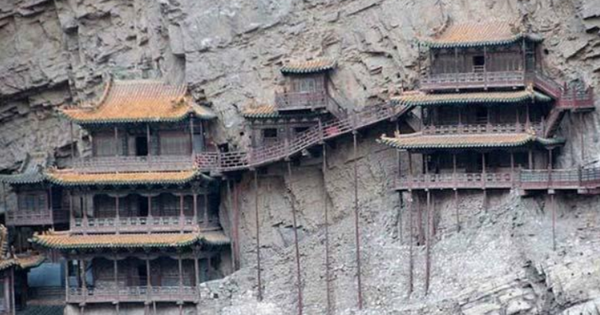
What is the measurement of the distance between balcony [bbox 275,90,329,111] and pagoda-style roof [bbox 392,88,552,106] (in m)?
3.50

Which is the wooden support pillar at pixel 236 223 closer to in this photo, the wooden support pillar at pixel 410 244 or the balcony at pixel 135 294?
the balcony at pixel 135 294

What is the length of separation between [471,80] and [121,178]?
46.0 feet

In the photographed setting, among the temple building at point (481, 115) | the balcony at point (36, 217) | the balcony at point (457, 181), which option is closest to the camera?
the balcony at point (457, 181)

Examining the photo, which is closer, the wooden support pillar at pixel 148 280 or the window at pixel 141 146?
the wooden support pillar at pixel 148 280

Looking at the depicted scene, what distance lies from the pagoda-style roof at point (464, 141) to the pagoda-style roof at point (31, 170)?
1513cm

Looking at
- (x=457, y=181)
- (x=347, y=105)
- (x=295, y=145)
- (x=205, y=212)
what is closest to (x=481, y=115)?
(x=457, y=181)

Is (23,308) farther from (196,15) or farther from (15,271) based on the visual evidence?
(196,15)

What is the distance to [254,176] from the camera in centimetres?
6819

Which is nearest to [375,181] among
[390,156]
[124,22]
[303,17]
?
[390,156]

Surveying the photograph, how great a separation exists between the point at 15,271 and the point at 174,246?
7.58 metres

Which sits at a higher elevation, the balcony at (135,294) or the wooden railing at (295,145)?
the wooden railing at (295,145)

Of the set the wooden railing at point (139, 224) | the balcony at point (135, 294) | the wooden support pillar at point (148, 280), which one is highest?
the wooden railing at point (139, 224)

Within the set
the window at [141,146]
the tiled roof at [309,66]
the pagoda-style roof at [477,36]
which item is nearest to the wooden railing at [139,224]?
the window at [141,146]

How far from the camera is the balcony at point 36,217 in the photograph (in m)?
72.0
